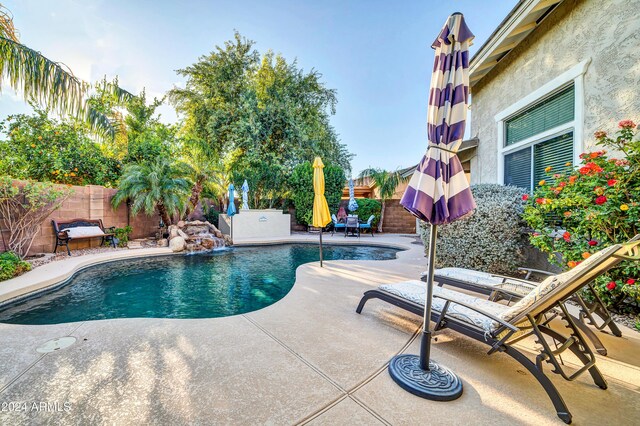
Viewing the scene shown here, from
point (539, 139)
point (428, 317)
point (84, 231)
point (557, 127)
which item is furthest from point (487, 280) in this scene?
point (84, 231)

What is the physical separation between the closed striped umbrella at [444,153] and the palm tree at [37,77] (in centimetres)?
771

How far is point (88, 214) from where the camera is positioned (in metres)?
8.93

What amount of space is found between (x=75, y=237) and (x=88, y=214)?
1.46 metres

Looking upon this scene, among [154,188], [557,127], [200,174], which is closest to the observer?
[557,127]

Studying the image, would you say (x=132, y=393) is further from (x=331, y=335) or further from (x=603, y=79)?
(x=603, y=79)

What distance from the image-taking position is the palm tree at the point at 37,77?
506cm

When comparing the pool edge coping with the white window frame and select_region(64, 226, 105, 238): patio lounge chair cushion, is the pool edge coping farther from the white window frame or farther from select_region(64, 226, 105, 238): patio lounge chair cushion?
the white window frame

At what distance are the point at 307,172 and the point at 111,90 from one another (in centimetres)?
916

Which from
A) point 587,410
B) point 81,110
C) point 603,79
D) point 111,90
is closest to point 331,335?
point 587,410

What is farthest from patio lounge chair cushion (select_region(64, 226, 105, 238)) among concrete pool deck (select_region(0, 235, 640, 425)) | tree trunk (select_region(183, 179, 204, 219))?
concrete pool deck (select_region(0, 235, 640, 425))

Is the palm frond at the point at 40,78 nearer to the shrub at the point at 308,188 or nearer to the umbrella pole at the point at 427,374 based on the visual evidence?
the umbrella pole at the point at 427,374

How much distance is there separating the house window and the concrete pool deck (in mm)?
3482

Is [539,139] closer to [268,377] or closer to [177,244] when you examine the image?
[268,377]

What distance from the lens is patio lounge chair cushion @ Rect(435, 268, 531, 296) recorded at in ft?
11.1
